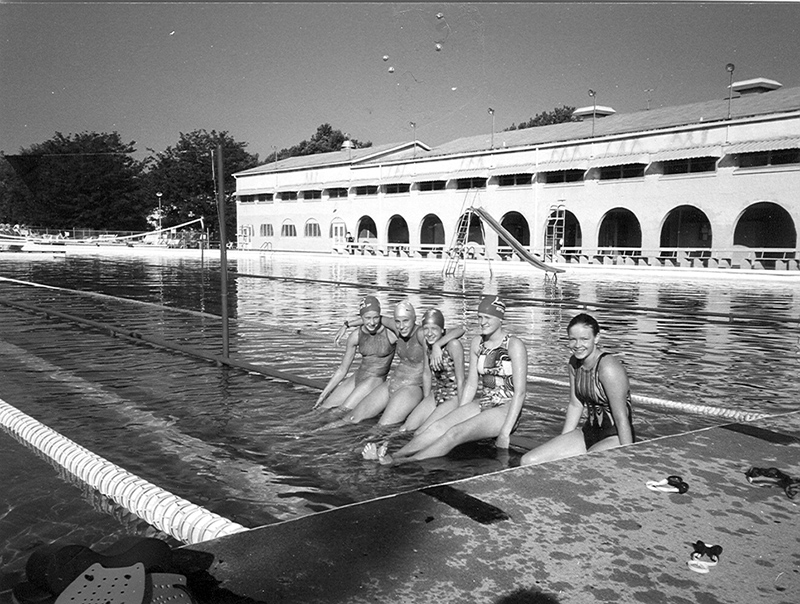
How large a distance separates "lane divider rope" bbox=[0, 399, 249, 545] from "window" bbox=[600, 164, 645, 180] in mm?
27263

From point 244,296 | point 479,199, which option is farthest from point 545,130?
point 244,296

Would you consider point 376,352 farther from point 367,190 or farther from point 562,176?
point 367,190

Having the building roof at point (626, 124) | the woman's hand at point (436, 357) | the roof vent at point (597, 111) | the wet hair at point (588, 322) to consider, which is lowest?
the woman's hand at point (436, 357)

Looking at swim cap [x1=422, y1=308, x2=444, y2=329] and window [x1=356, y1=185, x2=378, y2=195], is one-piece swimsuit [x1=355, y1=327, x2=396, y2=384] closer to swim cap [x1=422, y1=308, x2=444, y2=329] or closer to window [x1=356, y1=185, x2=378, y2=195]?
swim cap [x1=422, y1=308, x2=444, y2=329]

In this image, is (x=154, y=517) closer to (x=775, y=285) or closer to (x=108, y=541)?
(x=108, y=541)

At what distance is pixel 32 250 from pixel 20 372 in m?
37.3

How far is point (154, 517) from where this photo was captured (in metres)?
3.57

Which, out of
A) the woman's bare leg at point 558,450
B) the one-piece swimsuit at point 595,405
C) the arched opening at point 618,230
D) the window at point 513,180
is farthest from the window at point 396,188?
the woman's bare leg at point 558,450

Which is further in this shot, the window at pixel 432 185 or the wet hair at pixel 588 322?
the window at pixel 432 185

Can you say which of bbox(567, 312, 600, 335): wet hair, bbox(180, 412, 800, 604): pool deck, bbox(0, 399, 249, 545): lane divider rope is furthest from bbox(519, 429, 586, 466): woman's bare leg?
bbox(0, 399, 249, 545): lane divider rope

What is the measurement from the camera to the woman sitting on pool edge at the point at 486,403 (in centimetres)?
Result: 438

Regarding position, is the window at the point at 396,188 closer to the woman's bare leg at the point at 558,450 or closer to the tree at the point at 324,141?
the tree at the point at 324,141

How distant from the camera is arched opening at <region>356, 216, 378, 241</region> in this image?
40562 mm

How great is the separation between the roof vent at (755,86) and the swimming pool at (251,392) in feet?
63.7
